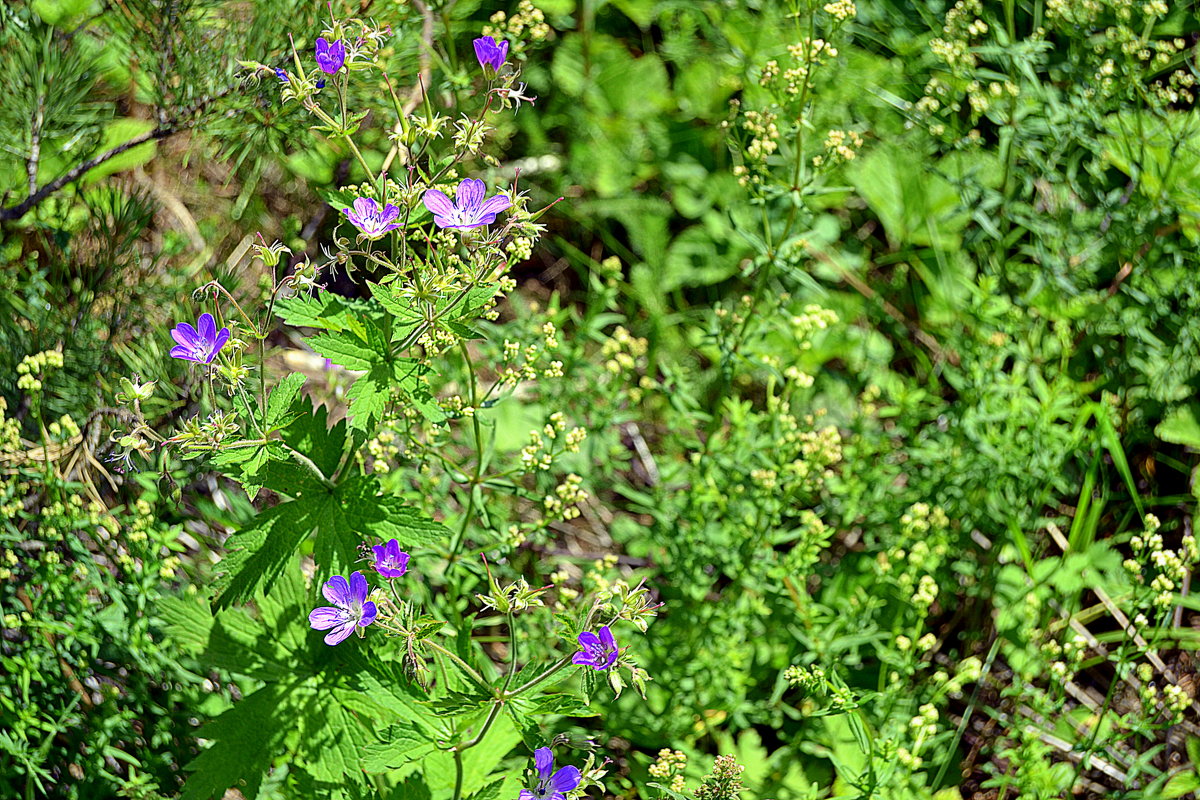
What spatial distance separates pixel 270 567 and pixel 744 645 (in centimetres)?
158

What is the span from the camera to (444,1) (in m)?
3.04

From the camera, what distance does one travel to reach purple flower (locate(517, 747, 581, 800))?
1.87 m

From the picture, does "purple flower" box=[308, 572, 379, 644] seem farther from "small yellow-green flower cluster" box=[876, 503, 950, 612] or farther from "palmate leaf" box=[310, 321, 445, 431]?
"small yellow-green flower cluster" box=[876, 503, 950, 612]

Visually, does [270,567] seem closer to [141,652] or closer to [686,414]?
[141,652]

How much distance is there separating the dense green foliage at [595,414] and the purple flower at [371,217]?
0.6 inches

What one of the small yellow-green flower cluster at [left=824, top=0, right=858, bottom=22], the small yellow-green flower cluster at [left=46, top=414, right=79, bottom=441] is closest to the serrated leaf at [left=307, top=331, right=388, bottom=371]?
the small yellow-green flower cluster at [left=46, top=414, right=79, bottom=441]

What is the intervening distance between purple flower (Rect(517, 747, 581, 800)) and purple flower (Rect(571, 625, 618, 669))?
8.7 inches

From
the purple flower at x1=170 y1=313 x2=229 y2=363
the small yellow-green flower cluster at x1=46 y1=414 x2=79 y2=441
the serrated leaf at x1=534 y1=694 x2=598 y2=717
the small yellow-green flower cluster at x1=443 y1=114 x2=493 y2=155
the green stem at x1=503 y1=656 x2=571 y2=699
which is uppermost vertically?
the small yellow-green flower cluster at x1=443 y1=114 x2=493 y2=155

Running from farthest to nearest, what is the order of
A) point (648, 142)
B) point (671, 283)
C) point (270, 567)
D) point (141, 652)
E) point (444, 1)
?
point (648, 142) → point (671, 283) → point (444, 1) → point (141, 652) → point (270, 567)

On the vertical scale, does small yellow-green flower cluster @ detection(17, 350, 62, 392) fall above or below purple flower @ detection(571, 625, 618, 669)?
above

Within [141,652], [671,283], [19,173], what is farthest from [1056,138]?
[19,173]

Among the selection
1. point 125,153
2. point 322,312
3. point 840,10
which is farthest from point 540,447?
point 125,153

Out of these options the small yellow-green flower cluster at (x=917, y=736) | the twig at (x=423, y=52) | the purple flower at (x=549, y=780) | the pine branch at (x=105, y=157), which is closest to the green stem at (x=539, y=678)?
the purple flower at (x=549, y=780)

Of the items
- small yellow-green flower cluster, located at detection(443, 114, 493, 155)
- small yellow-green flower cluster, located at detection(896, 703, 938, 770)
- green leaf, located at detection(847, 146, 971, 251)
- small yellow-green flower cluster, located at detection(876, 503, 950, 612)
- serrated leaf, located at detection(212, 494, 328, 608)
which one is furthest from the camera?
green leaf, located at detection(847, 146, 971, 251)
